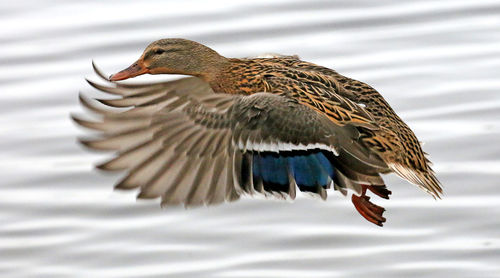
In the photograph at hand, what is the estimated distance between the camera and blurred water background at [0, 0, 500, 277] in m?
11.0

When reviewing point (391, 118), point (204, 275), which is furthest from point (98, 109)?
point (204, 275)

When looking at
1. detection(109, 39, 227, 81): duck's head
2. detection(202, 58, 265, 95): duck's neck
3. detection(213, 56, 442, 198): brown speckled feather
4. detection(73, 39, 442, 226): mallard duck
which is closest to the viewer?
detection(73, 39, 442, 226): mallard duck

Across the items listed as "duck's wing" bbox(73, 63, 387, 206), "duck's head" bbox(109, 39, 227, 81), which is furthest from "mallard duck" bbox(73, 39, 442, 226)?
"duck's head" bbox(109, 39, 227, 81)

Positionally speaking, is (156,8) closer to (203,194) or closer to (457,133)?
(457,133)

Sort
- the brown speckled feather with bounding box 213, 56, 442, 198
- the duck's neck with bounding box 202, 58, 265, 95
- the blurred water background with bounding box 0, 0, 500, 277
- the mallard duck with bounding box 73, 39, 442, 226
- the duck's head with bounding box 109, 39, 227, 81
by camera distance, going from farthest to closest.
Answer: the blurred water background with bounding box 0, 0, 500, 277, the duck's head with bounding box 109, 39, 227, 81, the duck's neck with bounding box 202, 58, 265, 95, the brown speckled feather with bounding box 213, 56, 442, 198, the mallard duck with bounding box 73, 39, 442, 226

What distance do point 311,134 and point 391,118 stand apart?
58 centimetres

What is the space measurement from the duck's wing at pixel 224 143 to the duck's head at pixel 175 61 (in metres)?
0.41

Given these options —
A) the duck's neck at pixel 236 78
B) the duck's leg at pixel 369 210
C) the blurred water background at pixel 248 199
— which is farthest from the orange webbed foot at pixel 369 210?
the blurred water background at pixel 248 199

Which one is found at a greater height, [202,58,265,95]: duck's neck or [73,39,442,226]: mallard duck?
[202,58,265,95]: duck's neck

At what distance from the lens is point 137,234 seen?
37.2 ft

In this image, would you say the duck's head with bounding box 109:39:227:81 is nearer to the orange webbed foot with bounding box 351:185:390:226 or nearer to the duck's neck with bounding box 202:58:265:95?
the duck's neck with bounding box 202:58:265:95

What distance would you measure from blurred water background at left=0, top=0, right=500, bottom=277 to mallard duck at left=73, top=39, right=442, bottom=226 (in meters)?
2.59

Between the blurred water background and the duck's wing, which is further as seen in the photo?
the blurred water background

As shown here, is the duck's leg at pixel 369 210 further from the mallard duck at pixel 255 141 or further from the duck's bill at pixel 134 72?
the duck's bill at pixel 134 72
